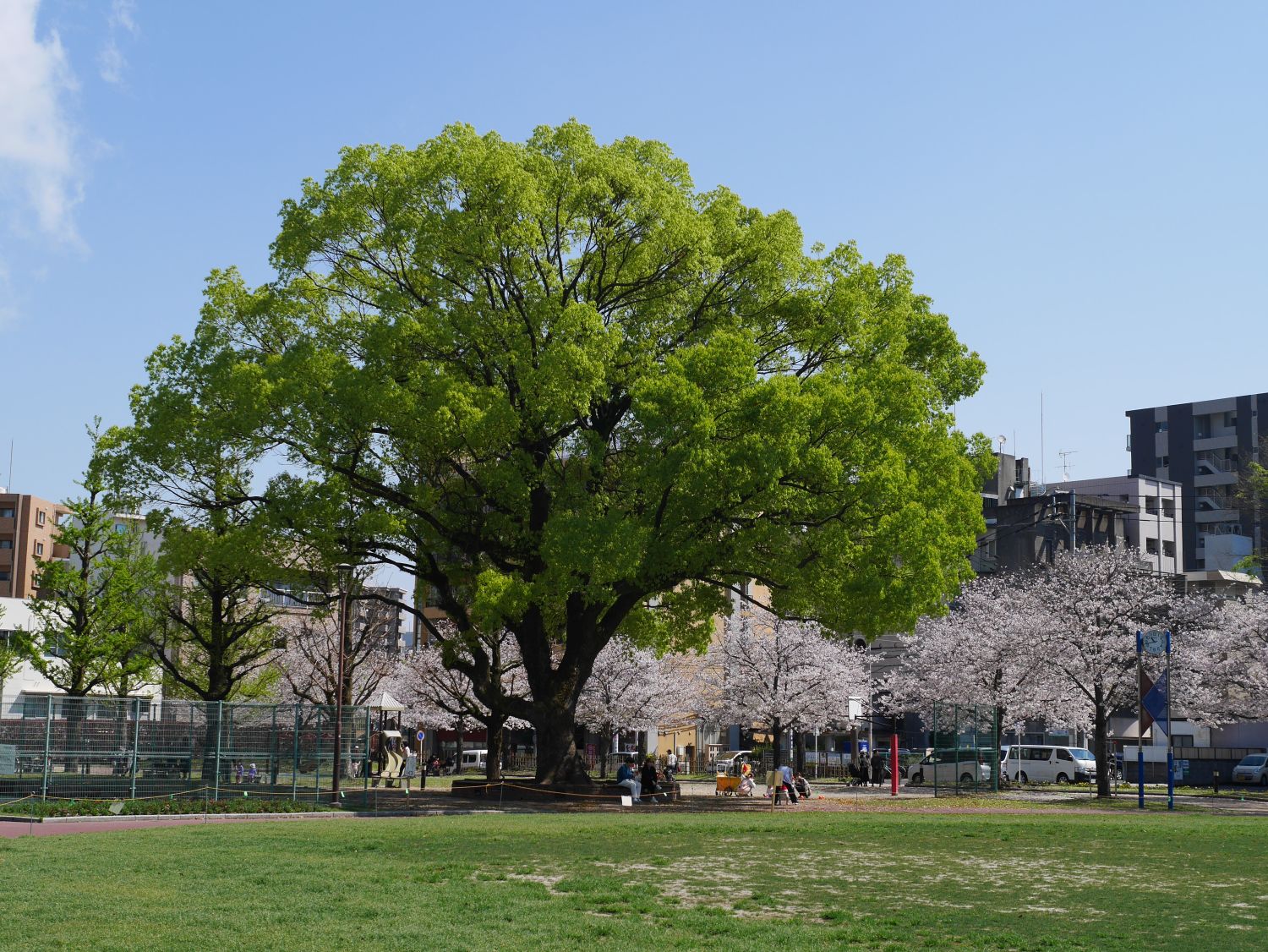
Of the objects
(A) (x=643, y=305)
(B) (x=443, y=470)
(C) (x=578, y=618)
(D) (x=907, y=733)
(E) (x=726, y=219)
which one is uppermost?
(E) (x=726, y=219)

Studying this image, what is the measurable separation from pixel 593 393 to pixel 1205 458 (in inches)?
3527

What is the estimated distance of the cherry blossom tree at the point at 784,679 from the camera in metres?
62.6

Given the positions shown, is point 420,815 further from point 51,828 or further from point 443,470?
point 443,470

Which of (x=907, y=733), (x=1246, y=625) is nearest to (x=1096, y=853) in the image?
(x=1246, y=625)

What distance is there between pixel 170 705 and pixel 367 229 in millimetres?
12525

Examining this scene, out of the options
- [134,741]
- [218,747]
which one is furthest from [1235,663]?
[134,741]

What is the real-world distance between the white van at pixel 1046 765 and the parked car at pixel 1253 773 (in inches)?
267

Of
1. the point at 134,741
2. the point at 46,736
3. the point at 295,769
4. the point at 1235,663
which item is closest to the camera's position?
the point at 46,736

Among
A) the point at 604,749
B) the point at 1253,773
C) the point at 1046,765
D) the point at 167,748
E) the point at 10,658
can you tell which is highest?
the point at 10,658

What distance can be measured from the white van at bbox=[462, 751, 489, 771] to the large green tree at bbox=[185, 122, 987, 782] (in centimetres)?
4196

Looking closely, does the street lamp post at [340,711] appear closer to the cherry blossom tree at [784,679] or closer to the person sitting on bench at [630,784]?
the person sitting on bench at [630,784]

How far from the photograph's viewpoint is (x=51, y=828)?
23.5 m

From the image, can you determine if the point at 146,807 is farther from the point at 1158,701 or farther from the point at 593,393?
the point at 1158,701

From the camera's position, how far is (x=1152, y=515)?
324ft
